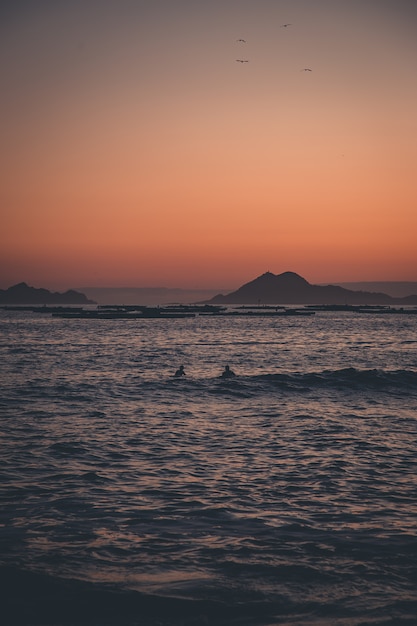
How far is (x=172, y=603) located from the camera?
24.5ft

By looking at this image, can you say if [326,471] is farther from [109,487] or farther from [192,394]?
[192,394]

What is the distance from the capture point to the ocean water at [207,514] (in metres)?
7.54

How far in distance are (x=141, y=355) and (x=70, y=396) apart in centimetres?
2909

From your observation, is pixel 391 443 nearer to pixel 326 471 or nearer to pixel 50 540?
pixel 326 471

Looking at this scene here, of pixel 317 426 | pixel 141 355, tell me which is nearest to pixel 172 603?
pixel 317 426

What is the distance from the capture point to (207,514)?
10961 mm

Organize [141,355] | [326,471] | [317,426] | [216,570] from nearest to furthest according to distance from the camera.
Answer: [216,570] → [326,471] → [317,426] → [141,355]

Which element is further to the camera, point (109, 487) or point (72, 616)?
point (109, 487)

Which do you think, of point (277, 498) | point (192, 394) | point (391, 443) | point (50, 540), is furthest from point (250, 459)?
point (192, 394)

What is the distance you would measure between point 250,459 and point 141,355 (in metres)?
42.9

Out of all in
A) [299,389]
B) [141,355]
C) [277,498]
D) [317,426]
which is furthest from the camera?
[141,355]

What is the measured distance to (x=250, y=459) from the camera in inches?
613

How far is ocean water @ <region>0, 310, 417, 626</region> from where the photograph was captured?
754 centimetres

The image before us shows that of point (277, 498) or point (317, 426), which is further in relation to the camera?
point (317, 426)
